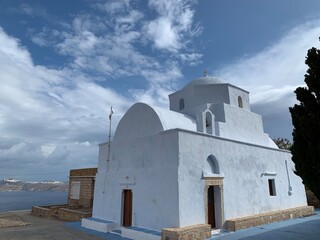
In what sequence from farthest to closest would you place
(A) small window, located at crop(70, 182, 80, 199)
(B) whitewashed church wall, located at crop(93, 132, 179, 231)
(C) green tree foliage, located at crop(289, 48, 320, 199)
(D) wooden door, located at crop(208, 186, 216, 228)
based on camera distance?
(A) small window, located at crop(70, 182, 80, 199) → (D) wooden door, located at crop(208, 186, 216, 228) → (B) whitewashed church wall, located at crop(93, 132, 179, 231) → (C) green tree foliage, located at crop(289, 48, 320, 199)

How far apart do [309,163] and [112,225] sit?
8331mm

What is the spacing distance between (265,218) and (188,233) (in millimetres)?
5381

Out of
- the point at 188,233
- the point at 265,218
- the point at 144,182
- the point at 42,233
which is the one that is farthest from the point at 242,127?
the point at 42,233

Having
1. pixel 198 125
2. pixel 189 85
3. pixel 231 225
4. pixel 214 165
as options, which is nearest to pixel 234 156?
pixel 214 165

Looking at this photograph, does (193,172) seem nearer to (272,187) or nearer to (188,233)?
(188,233)

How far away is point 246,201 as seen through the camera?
38.0ft

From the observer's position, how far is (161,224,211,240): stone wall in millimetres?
7978

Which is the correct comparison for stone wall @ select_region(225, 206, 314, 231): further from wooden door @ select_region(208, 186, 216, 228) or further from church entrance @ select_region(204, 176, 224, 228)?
wooden door @ select_region(208, 186, 216, 228)

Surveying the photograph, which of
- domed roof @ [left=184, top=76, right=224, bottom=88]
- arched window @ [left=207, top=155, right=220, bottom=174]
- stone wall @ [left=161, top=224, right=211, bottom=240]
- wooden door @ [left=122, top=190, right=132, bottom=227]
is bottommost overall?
stone wall @ [left=161, top=224, right=211, bottom=240]

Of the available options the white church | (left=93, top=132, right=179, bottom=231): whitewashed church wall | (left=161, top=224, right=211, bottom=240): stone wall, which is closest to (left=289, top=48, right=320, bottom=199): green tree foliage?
the white church

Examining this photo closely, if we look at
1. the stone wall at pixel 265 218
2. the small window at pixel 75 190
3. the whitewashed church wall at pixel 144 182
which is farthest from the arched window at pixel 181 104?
the small window at pixel 75 190

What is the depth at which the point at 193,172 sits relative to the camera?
31.6ft

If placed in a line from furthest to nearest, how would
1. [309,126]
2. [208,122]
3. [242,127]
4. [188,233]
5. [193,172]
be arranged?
1. [242,127]
2. [208,122]
3. [193,172]
4. [188,233]
5. [309,126]

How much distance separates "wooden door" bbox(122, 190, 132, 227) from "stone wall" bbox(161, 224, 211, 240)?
10.1ft
